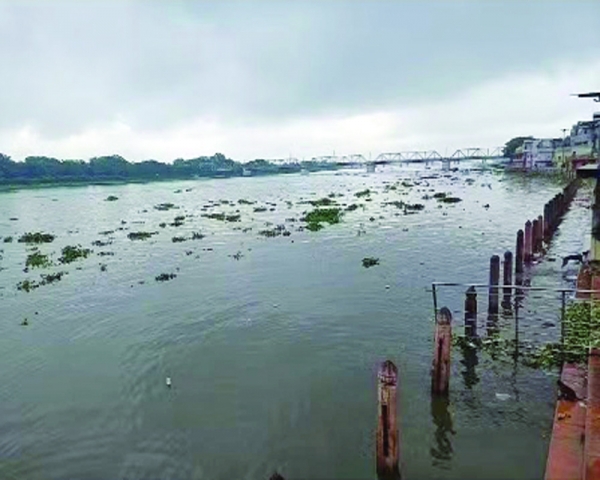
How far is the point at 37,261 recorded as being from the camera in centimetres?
4038

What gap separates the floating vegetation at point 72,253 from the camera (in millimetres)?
40906

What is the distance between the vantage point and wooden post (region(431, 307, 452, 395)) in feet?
47.6

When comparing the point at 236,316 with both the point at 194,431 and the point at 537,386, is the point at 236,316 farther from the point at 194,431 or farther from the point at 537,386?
the point at 537,386

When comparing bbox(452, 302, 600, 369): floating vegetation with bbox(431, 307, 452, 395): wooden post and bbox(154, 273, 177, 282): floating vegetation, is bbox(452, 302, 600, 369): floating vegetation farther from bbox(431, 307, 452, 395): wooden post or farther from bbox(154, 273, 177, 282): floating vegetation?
bbox(154, 273, 177, 282): floating vegetation

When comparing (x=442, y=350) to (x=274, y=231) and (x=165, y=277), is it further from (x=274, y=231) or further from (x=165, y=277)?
(x=274, y=231)

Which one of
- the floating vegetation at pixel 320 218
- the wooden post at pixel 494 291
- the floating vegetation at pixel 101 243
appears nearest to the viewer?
the wooden post at pixel 494 291

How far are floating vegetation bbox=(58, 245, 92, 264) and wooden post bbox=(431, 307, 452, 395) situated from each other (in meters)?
32.0

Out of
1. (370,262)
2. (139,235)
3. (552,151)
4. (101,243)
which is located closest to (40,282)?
(101,243)

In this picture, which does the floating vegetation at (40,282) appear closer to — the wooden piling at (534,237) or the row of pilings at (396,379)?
the row of pilings at (396,379)

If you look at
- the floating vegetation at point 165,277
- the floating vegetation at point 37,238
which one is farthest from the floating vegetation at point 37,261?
the floating vegetation at point 165,277

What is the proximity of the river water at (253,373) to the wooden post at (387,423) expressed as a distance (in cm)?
58

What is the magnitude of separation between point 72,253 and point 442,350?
35.0 metres

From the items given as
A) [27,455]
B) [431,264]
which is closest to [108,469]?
→ [27,455]

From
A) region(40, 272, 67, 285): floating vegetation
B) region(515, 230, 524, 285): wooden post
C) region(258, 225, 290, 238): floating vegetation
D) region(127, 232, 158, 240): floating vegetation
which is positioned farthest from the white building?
region(40, 272, 67, 285): floating vegetation
